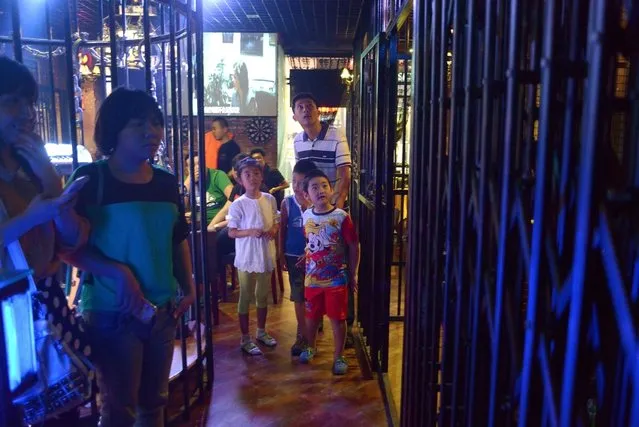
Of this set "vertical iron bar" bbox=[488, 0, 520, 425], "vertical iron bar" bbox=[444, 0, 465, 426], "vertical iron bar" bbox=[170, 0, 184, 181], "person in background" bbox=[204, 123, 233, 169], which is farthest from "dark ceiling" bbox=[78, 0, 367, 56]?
"vertical iron bar" bbox=[488, 0, 520, 425]

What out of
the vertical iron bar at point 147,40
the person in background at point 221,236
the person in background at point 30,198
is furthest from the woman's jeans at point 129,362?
the person in background at point 221,236

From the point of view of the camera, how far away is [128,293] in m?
1.84

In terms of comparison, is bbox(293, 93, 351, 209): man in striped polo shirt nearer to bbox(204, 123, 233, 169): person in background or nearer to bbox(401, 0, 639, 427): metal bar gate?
bbox(401, 0, 639, 427): metal bar gate

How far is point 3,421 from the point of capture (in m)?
1.47

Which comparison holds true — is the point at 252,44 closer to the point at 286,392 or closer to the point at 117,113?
the point at 286,392

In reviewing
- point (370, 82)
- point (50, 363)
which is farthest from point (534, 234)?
point (370, 82)

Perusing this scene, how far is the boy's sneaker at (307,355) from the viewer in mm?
3584

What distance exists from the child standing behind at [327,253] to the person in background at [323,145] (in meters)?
0.41

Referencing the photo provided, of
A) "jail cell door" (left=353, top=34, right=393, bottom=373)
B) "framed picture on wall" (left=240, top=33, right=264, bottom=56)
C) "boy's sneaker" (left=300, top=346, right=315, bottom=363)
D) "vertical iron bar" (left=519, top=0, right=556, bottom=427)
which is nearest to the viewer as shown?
"vertical iron bar" (left=519, top=0, right=556, bottom=427)

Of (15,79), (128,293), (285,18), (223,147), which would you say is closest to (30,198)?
(15,79)

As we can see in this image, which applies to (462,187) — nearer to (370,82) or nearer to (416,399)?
(416,399)

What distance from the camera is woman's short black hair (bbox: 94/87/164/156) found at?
191 cm

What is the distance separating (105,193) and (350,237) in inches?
69.2

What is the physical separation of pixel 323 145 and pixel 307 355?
1489 millimetres
